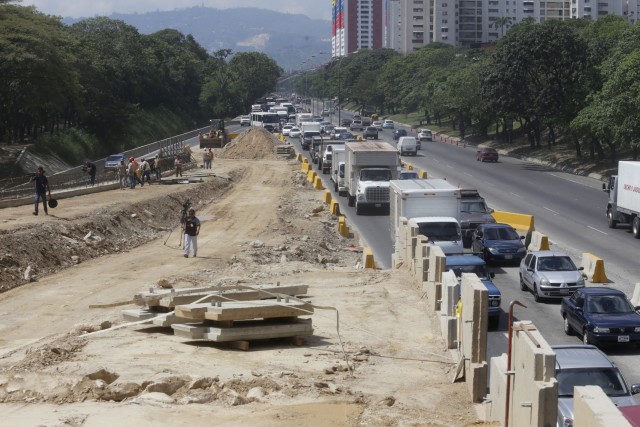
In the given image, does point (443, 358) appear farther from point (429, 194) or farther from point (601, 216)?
point (601, 216)

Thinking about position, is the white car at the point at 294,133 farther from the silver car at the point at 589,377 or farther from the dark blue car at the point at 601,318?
the silver car at the point at 589,377

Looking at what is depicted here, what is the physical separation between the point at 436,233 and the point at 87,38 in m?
77.7

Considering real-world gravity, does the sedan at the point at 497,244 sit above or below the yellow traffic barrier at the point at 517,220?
above

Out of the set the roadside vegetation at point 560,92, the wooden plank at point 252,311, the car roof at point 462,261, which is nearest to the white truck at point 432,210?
the car roof at point 462,261

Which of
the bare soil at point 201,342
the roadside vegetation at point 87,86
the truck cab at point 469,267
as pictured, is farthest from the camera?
the roadside vegetation at point 87,86

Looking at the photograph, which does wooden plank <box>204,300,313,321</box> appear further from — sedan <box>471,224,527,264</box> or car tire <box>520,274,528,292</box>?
sedan <box>471,224,527,264</box>

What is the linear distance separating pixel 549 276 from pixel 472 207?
1286 cm

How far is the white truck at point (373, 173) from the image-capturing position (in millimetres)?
47656

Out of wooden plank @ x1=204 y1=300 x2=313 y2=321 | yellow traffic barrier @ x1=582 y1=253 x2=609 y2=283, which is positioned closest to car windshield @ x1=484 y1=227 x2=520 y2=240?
yellow traffic barrier @ x1=582 y1=253 x2=609 y2=283

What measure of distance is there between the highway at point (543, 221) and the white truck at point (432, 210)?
1943 millimetres

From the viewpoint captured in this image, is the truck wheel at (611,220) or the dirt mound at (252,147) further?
the dirt mound at (252,147)

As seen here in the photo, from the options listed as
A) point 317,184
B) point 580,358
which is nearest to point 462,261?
point 580,358

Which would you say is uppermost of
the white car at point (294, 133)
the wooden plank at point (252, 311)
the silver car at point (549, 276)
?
the wooden plank at point (252, 311)

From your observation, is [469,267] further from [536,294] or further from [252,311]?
[252,311]
